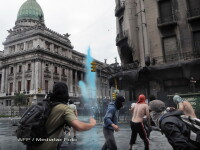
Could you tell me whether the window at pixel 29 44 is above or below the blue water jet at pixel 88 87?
above

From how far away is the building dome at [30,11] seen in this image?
59.6 metres

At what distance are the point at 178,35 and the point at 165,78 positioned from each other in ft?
13.0

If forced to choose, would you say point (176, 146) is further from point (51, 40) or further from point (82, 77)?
point (82, 77)

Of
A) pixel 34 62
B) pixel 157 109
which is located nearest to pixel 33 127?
pixel 157 109

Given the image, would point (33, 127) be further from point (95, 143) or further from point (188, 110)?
point (95, 143)

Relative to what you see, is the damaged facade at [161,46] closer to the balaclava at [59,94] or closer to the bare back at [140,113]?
the bare back at [140,113]

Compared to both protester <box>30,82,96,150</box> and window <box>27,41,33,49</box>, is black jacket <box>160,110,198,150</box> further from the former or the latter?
window <box>27,41,33,49</box>

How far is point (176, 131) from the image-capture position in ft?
8.25

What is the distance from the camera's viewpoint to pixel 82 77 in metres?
63.6

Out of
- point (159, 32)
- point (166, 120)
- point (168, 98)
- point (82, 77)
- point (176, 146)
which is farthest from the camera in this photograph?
point (82, 77)

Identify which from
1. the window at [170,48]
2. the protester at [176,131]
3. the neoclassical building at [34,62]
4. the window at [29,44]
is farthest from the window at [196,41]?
the window at [29,44]

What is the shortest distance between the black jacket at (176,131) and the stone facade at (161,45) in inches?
544

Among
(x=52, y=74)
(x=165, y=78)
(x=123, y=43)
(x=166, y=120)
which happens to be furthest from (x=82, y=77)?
(x=166, y=120)

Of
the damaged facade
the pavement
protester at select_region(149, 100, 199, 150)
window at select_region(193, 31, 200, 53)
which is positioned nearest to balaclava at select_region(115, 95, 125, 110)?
protester at select_region(149, 100, 199, 150)
